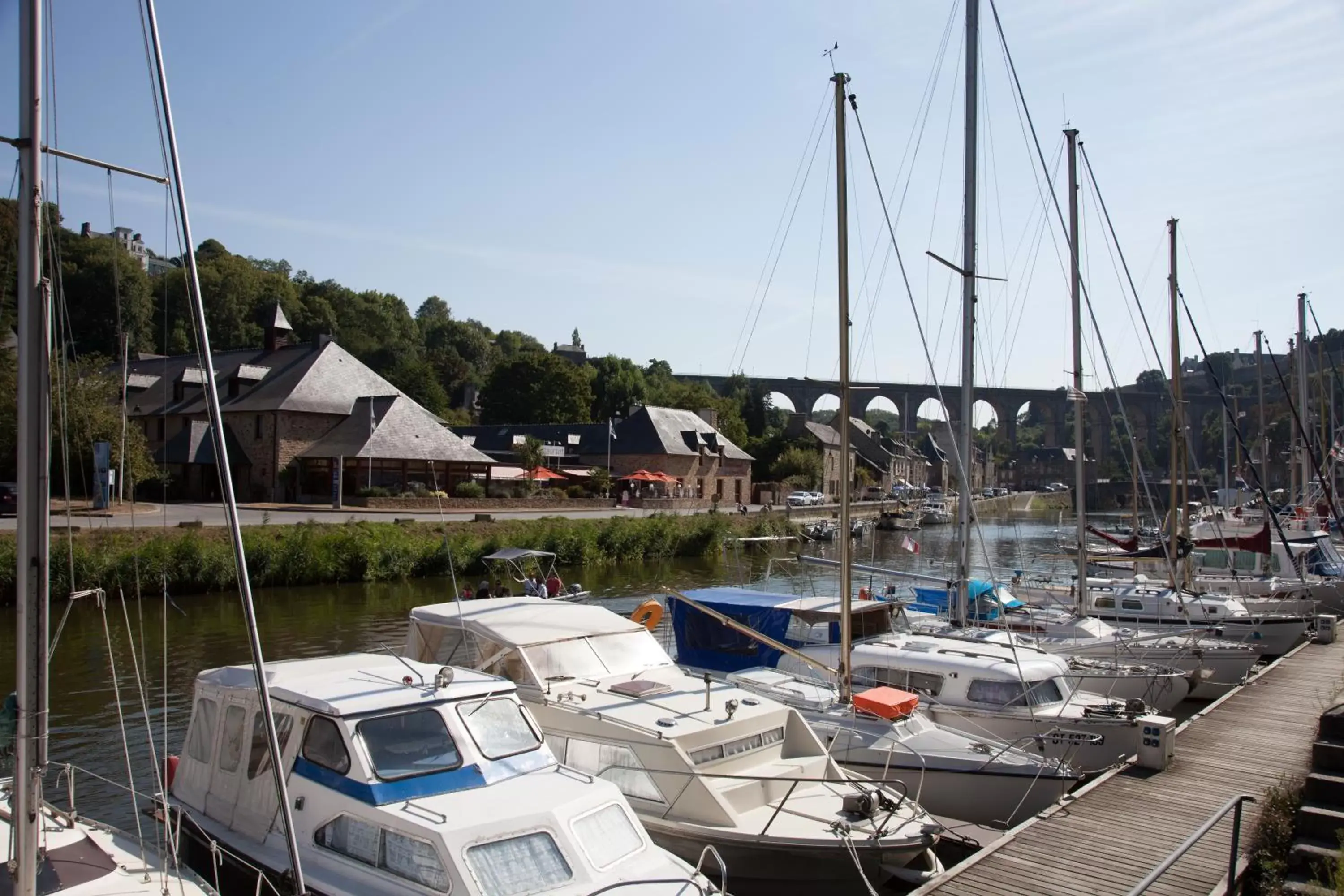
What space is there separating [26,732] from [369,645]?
733 inches

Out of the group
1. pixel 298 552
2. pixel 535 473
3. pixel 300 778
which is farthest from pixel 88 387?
pixel 300 778

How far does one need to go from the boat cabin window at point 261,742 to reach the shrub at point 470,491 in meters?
42.9

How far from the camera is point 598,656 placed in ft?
44.3

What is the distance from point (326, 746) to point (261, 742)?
1.16 meters

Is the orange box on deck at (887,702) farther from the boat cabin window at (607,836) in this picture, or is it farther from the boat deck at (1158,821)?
the boat cabin window at (607,836)

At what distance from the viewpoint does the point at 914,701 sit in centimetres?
1350

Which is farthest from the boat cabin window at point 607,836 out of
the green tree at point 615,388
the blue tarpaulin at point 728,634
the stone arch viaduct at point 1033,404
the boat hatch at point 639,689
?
the stone arch viaduct at point 1033,404

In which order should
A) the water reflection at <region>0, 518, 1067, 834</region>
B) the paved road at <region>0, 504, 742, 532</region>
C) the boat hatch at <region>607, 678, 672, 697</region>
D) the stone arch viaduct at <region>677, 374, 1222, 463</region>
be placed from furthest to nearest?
1. the stone arch viaduct at <region>677, 374, 1222, 463</region>
2. the paved road at <region>0, 504, 742, 532</region>
3. the water reflection at <region>0, 518, 1067, 834</region>
4. the boat hatch at <region>607, 678, 672, 697</region>

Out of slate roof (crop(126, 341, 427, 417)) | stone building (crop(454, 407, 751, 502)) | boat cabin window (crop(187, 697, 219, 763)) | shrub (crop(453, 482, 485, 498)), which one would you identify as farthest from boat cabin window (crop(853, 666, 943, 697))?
stone building (crop(454, 407, 751, 502))

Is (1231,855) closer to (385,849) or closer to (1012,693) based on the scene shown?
(385,849)

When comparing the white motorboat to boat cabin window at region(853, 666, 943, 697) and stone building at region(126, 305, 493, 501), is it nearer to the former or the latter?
boat cabin window at region(853, 666, 943, 697)

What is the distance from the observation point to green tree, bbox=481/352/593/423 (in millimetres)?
92250

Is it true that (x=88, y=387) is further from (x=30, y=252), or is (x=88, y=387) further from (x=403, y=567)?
(x=30, y=252)

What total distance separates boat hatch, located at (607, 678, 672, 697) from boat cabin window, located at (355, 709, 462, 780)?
3.29 meters
